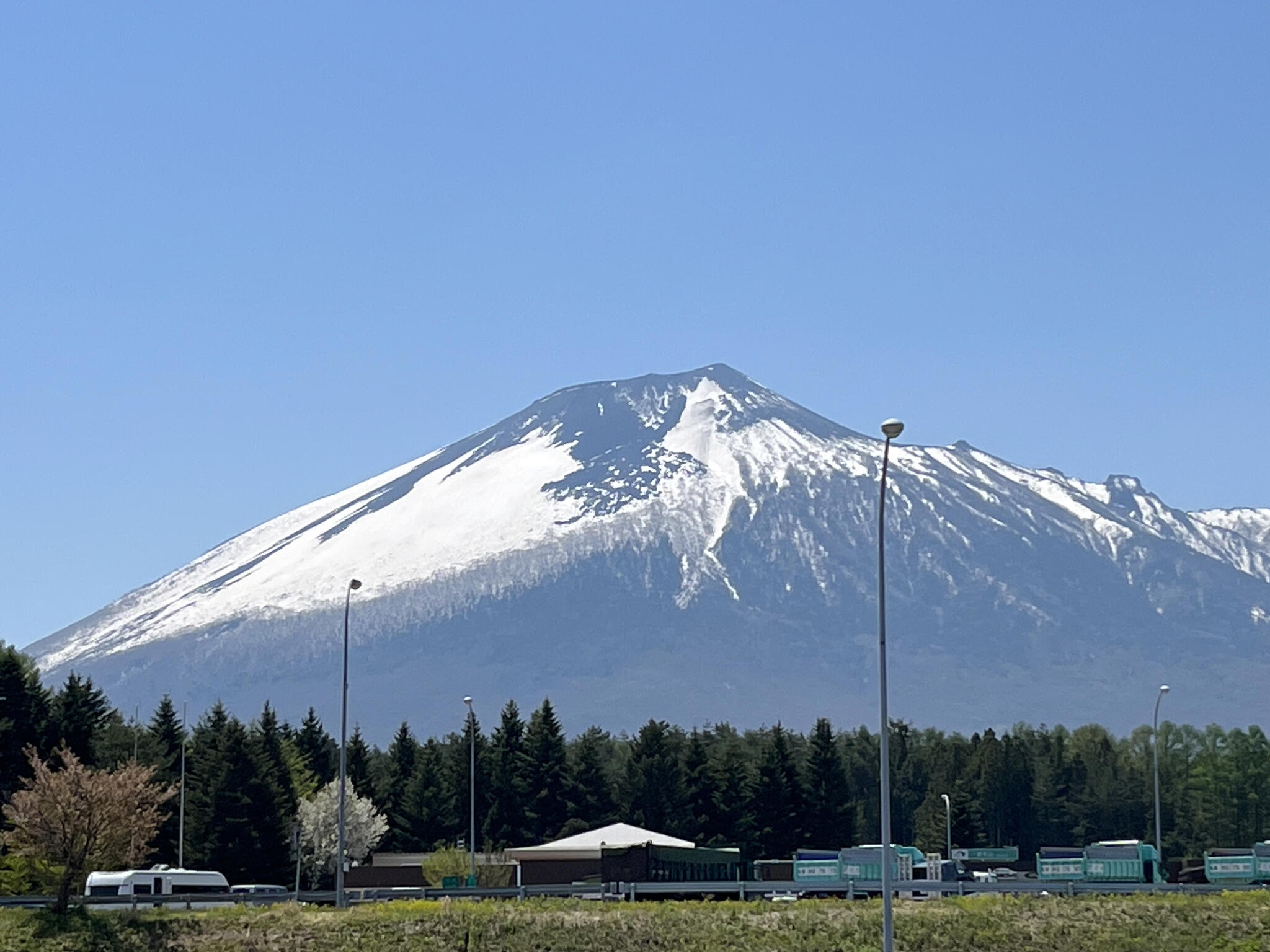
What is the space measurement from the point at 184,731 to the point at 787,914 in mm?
65138

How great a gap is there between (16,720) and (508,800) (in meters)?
37.1

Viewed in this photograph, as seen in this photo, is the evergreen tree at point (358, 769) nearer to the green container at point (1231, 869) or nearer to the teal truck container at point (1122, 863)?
the teal truck container at point (1122, 863)

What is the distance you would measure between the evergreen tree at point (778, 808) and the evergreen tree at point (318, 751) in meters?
28.8

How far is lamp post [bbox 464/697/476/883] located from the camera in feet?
249

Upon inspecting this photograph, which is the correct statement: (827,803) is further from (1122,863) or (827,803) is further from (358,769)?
(358,769)

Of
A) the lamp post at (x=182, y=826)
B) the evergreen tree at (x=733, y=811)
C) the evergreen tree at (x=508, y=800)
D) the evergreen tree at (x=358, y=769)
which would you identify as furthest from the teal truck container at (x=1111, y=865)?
the evergreen tree at (x=358, y=769)

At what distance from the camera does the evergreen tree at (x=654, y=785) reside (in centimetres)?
11688

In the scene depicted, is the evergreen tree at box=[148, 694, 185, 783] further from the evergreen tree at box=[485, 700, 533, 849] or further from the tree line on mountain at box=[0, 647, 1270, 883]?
the evergreen tree at box=[485, 700, 533, 849]

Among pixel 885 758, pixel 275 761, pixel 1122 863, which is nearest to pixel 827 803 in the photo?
pixel 1122 863

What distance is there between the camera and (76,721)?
8950cm

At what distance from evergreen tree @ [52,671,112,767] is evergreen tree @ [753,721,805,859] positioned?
40.9 metres

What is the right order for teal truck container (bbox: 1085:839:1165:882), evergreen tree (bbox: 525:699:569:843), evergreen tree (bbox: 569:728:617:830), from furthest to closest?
1. evergreen tree (bbox: 569:728:617:830)
2. evergreen tree (bbox: 525:699:569:843)
3. teal truck container (bbox: 1085:839:1165:882)

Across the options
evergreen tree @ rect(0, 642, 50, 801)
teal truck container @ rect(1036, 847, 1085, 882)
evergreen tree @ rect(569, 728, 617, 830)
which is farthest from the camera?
evergreen tree @ rect(569, 728, 617, 830)

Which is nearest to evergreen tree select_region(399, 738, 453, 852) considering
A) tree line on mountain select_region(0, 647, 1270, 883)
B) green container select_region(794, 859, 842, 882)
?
tree line on mountain select_region(0, 647, 1270, 883)
